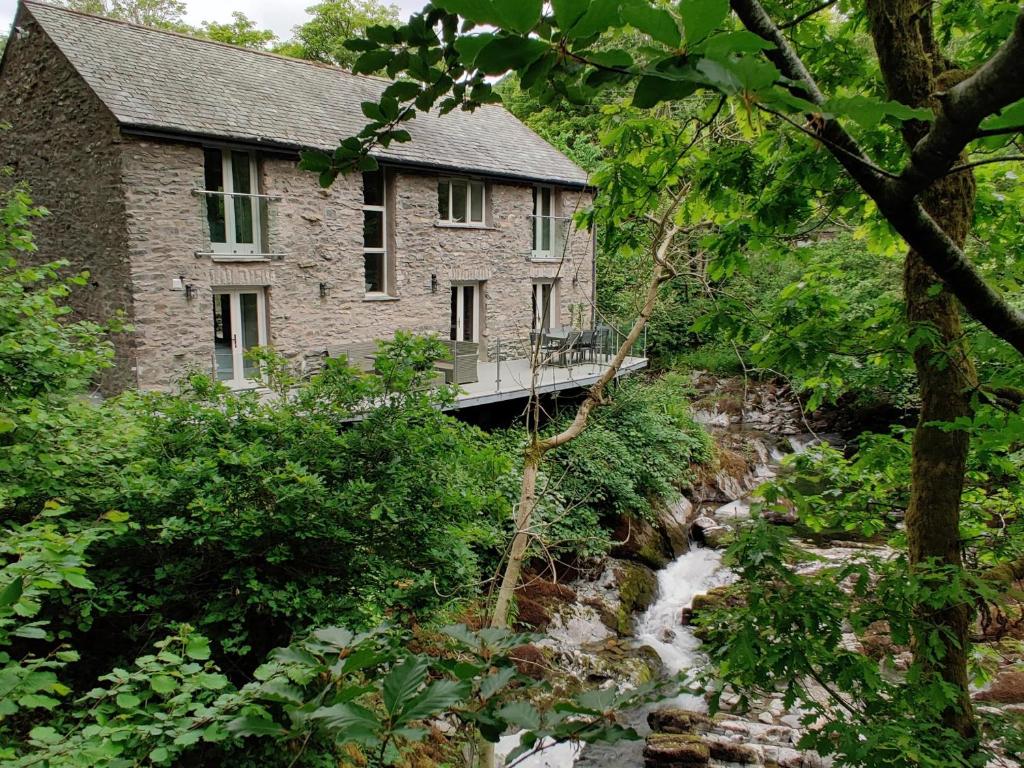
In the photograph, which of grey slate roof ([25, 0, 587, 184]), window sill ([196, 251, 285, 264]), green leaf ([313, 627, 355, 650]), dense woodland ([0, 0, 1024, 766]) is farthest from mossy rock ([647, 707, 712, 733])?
window sill ([196, 251, 285, 264])

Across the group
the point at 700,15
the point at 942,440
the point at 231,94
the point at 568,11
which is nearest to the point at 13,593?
the point at 568,11

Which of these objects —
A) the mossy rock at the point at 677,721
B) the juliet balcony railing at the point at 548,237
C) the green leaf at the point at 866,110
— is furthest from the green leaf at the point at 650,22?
the juliet balcony railing at the point at 548,237

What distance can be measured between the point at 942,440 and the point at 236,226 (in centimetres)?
1298

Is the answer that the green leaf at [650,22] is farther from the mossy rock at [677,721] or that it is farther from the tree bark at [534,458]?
the mossy rock at [677,721]

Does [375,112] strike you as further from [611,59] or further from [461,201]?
[461,201]

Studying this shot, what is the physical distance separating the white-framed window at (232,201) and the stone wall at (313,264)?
0.28 m

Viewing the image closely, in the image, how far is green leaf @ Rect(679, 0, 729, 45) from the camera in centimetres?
78

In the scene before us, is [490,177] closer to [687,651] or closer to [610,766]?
[687,651]

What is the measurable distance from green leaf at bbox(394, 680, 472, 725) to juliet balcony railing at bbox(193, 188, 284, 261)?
13.0 metres

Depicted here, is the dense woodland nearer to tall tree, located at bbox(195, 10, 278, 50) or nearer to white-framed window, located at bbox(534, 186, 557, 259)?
white-framed window, located at bbox(534, 186, 557, 259)

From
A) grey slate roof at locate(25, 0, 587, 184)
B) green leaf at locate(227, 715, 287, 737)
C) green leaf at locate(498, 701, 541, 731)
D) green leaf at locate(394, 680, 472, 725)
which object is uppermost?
grey slate roof at locate(25, 0, 587, 184)

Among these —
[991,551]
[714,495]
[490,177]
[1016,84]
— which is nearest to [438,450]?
[991,551]

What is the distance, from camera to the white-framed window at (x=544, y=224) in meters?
19.0

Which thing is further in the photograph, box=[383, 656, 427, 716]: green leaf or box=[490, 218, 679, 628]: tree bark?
box=[490, 218, 679, 628]: tree bark
